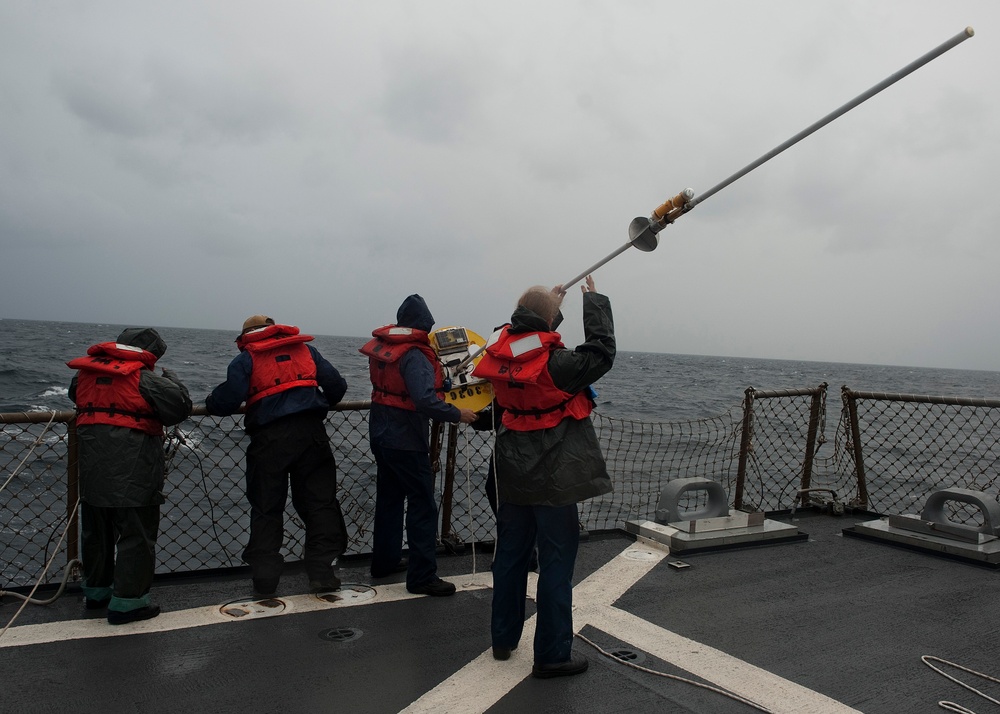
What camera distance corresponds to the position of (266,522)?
4.46 meters

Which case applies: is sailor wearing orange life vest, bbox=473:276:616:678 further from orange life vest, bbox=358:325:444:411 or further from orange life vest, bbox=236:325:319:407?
orange life vest, bbox=236:325:319:407

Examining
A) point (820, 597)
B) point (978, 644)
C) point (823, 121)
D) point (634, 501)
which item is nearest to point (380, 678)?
point (820, 597)

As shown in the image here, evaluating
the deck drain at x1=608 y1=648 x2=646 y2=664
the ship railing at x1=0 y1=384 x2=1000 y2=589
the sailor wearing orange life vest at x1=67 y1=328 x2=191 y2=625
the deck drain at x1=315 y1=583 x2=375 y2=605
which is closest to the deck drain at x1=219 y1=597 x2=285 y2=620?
the deck drain at x1=315 y1=583 x2=375 y2=605

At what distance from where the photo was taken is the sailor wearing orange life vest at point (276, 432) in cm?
440

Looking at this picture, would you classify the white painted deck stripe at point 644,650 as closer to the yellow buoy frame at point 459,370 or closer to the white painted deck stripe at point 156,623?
the white painted deck stripe at point 156,623

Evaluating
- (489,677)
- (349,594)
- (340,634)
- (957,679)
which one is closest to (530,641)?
(489,677)

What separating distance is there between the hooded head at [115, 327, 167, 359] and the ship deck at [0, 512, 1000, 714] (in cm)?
149

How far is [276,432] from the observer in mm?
4410

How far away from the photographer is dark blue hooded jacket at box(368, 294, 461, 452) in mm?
4480

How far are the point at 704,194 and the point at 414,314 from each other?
6.17 feet

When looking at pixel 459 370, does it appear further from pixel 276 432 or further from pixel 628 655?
pixel 628 655

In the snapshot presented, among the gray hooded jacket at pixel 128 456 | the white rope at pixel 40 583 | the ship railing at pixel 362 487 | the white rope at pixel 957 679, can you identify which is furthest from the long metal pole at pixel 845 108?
the white rope at pixel 40 583

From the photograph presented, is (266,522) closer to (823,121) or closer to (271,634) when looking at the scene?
(271,634)

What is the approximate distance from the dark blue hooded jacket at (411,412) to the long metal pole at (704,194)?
102 cm
